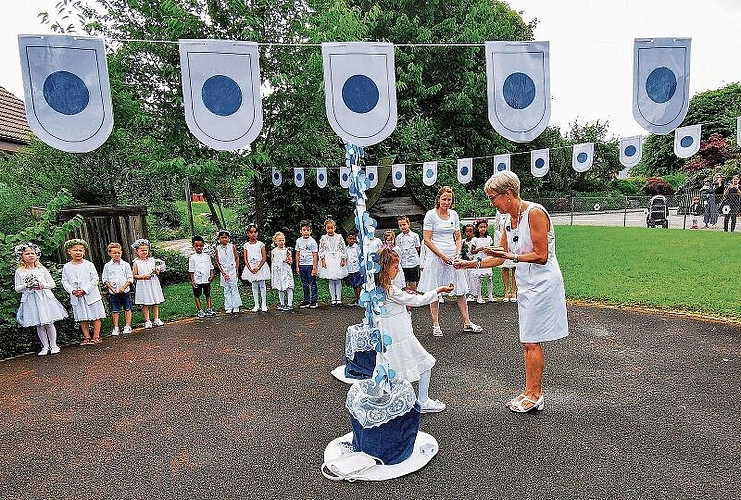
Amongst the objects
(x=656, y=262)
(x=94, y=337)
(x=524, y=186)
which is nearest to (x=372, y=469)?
(x=94, y=337)

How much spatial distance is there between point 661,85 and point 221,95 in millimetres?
4473

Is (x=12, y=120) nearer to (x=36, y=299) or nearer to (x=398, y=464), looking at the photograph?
(x=36, y=299)

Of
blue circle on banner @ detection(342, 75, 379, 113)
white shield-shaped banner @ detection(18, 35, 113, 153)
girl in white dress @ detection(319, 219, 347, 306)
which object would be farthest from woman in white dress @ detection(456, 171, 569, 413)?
girl in white dress @ detection(319, 219, 347, 306)

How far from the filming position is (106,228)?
10.2 metres

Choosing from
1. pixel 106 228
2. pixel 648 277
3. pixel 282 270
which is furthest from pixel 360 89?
pixel 648 277

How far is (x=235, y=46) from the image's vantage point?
4262 millimetres

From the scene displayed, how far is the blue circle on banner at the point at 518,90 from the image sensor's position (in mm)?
5023

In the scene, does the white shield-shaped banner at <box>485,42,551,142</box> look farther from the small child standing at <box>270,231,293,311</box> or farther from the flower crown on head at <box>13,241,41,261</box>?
the flower crown on head at <box>13,241,41,261</box>

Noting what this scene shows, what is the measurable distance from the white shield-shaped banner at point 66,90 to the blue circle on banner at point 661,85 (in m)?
5.24

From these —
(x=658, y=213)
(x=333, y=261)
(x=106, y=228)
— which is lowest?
(x=658, y=213)

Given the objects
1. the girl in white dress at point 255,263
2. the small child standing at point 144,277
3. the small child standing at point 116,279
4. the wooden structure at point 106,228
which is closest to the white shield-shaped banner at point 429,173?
the girl in white dress at point 255,263

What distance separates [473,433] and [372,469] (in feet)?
3.16

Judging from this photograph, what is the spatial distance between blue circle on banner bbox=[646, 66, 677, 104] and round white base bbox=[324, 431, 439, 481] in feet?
13.9

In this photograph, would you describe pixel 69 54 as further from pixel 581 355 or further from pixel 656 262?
pixel 656 262
